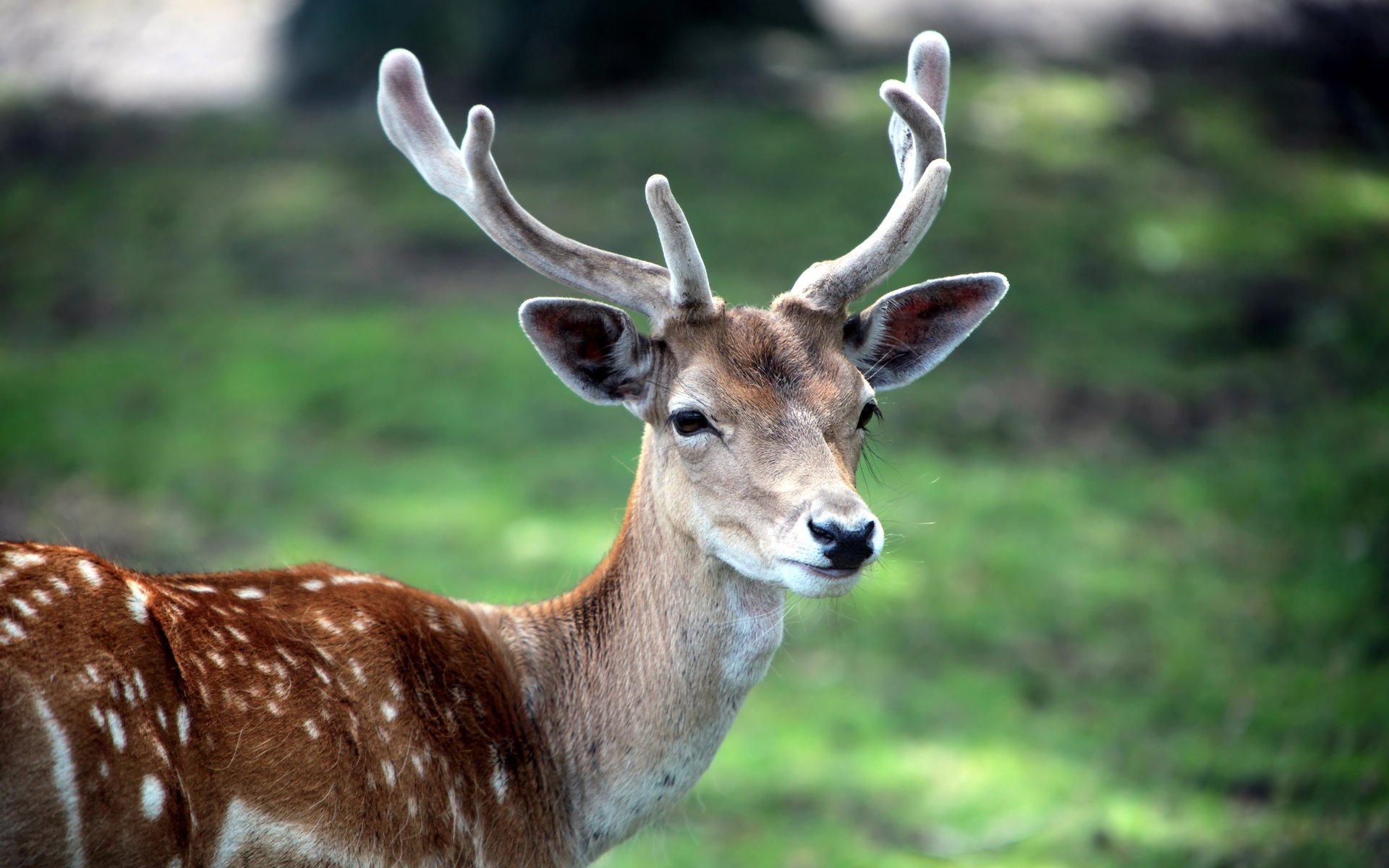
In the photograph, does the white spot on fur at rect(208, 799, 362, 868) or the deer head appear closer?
the white spot on fur at rect(208, 799, 362, 868)

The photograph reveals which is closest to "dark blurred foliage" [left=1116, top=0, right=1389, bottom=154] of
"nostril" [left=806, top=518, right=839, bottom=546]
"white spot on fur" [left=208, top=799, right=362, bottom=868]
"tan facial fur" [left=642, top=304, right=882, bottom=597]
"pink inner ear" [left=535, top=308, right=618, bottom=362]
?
"tan facial fur" [left=642, top=304, right=882, bottom=597]

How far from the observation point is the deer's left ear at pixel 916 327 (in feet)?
12.7

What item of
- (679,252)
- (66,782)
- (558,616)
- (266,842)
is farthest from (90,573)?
(679,252)

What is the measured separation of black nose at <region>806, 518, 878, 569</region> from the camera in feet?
10.2

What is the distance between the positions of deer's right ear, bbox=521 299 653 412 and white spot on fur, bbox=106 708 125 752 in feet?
4.88

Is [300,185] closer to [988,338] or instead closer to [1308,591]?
[988,338]

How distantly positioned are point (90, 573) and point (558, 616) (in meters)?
1.44

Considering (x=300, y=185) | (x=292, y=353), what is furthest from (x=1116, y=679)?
(x=300, y=185)

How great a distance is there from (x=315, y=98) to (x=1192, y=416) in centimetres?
841

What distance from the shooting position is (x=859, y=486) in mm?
7789

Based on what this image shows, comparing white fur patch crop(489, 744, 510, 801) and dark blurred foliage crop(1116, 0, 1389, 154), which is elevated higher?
dark blurred foliage crop(1116, 0, 1389, 154)

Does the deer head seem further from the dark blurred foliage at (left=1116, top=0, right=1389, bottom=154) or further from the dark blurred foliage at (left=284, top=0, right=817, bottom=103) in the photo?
the dark blurred foliage at (left=1116, top=0, right=1389, bottom=154)

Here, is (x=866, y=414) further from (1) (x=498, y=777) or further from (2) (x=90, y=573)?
(2) (x=90, y=573)

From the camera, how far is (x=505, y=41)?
11.8m
